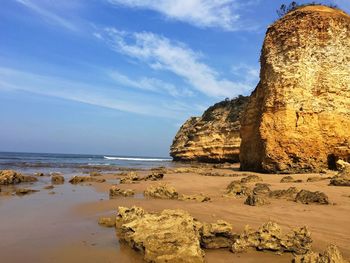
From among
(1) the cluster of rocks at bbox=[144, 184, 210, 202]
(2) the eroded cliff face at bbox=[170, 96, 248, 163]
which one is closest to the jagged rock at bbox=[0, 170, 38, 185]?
(1) the cluster of rocks at bbox=[144, 184, 210, 202]

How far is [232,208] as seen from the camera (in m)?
7.50

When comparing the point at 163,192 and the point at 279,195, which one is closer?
the point at 279,195

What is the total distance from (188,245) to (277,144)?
1390 centimetres

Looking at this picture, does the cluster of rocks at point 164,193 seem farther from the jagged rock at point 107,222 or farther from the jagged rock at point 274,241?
the jagged rock at point 274,241

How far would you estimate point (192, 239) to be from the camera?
428 cm

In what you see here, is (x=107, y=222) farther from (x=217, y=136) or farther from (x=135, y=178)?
(x=217, y=136)

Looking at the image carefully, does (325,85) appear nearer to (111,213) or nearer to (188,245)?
(111,213)

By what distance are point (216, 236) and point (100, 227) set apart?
89.1 inches

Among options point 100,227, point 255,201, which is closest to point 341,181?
point 255,201

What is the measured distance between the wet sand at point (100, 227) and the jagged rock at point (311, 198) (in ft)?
0.59

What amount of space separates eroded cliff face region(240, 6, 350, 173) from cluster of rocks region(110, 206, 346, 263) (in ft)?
42.1

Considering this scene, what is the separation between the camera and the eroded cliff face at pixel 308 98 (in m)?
16.8

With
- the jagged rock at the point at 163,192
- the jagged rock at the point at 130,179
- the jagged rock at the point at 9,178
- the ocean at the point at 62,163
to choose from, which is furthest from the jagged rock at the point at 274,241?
the ocean at the point at 62,163

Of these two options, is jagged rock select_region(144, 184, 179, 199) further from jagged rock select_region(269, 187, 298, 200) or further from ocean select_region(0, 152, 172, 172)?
ocean select_region(0, 152, 172, 172)
